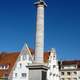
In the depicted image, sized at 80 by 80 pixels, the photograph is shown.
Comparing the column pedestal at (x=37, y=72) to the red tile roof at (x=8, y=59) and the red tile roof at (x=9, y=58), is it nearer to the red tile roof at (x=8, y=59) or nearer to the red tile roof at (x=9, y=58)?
the red tile roof at (x=9, y=58)

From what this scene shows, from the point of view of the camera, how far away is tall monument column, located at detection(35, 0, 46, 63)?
32.7 m

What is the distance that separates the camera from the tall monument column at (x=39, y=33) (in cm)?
3266

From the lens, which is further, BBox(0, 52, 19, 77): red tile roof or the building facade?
the building facade

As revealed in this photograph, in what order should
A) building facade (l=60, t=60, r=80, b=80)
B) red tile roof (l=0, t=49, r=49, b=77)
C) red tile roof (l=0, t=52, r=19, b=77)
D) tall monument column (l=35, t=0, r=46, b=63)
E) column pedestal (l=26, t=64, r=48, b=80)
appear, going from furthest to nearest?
building facade (l=60, t=60, r=80, b=80), red tile roof (l=0, t=52, r=19, b=77), red tile roof (l=0, t=49, r=49, b=77), tall monument column (l=35, t=0, r=46, b=63), column pedestal (l=26, t=64, r=48, b=80)

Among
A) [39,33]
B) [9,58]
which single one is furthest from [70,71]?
[39,33]

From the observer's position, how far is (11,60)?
68.2 metres

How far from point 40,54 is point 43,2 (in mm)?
6271

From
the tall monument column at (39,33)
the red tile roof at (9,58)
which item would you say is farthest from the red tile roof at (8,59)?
the tall monument column at (39,33)

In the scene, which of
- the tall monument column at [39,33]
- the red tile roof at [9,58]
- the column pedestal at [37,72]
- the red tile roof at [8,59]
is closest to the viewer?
the column pedestal at [37,72]

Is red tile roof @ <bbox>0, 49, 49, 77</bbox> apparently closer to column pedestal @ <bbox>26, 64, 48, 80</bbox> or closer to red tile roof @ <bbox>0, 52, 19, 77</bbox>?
red tile roof @ <bbox>0, 52, 19, 77</bbox>

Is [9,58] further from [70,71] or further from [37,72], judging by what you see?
[37,72]

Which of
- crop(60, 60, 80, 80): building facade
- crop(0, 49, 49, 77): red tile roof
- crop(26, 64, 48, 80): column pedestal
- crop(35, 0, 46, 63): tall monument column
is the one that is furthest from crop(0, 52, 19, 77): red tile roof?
crop(26, 64, 48, 80): column pedestal

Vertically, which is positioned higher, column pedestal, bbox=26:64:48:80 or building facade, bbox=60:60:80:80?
building facade, bbox=60:60:80:80

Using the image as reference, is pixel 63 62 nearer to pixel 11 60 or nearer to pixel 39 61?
pixel 11 60
